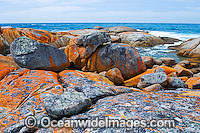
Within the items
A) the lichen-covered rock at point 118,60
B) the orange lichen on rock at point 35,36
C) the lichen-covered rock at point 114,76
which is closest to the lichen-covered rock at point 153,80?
the lichen-covered rock at point 114,76

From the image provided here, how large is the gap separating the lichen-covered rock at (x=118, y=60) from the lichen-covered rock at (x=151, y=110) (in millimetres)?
4975

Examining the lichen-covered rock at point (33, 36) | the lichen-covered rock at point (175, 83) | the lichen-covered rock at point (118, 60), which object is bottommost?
the lichen-covered rock at point (175, 83)

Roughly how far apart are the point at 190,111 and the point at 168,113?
1.60 ft

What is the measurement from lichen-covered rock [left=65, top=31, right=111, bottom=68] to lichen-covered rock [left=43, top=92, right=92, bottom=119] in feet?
20.8

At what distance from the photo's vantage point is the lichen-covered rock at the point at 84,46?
29.8 ft

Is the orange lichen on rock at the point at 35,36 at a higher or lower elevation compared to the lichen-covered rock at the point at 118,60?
higher

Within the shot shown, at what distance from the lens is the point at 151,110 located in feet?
9.87

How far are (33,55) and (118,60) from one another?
4678mm

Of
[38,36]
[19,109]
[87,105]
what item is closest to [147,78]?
[87,105]

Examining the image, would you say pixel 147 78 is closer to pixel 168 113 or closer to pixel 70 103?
pixel 168 113

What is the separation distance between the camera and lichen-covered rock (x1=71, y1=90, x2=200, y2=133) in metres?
2.56

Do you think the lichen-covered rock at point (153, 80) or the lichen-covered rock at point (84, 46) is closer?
the lichen-covered rock at point (153, 80)

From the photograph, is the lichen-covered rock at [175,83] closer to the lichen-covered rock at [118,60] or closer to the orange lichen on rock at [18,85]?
the lichen-covered rock at [118,60]

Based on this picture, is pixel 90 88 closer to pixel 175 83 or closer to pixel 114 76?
pixel 114 76
